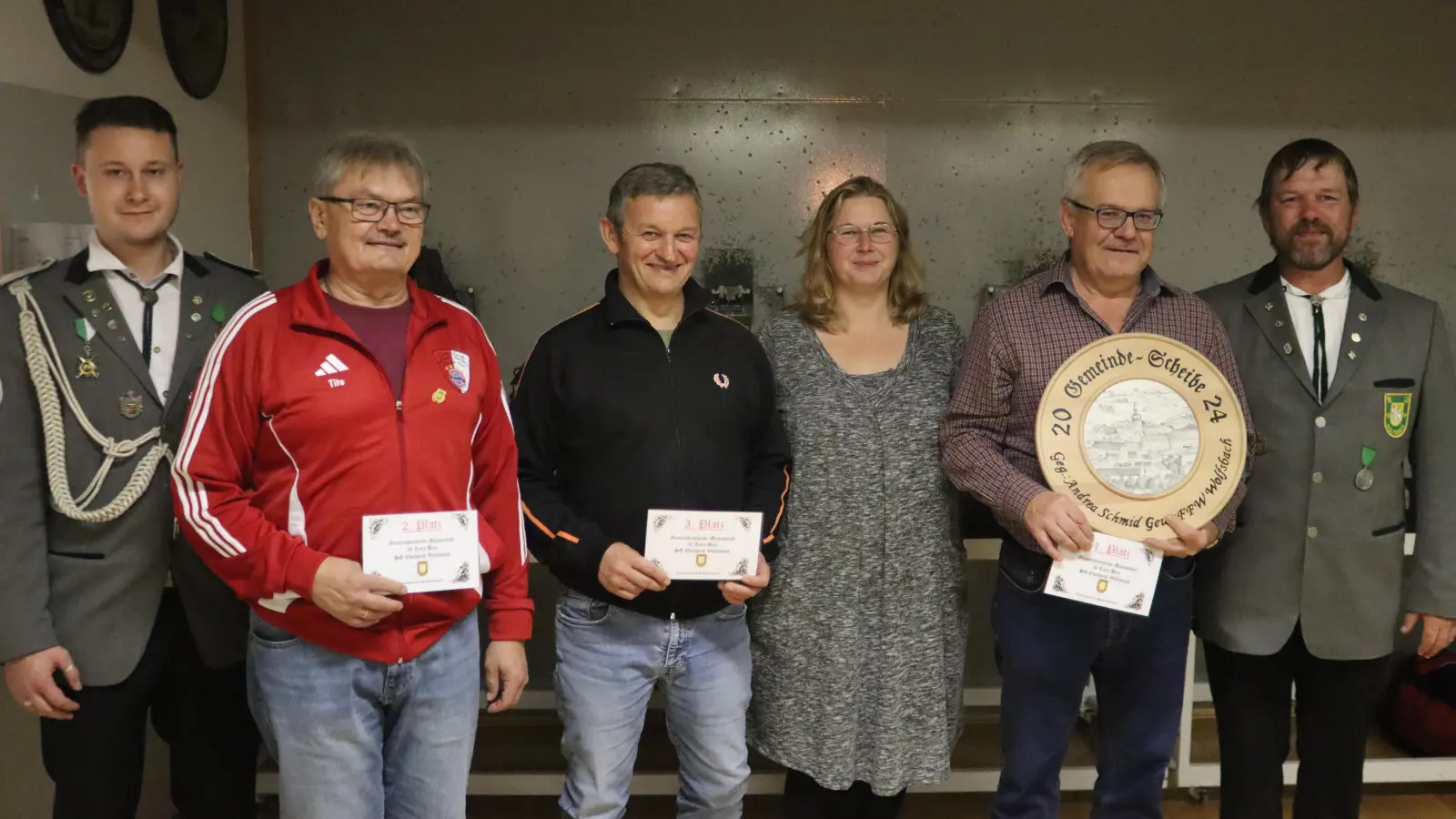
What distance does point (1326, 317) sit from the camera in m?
2.10

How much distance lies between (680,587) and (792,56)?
2.35 meters

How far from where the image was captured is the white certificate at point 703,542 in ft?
5.81

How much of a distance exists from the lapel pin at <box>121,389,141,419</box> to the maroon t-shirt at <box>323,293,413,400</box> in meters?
0.45

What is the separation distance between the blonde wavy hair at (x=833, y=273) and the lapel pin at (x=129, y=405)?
1.32m

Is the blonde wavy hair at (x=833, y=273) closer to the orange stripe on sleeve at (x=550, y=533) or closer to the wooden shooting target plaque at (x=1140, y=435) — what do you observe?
the wooden shooting target plaque at (x=1140, y=435)

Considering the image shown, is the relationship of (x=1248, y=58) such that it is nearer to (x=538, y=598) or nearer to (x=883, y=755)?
(x=883, y=755)

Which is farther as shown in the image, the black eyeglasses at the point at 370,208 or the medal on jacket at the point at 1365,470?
the medal on jacket at the point at 1365,470

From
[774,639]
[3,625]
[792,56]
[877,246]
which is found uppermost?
[792,56]

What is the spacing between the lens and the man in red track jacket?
1511 millimetres

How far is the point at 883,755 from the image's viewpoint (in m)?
2.04

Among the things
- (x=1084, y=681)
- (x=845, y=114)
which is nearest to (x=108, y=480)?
(x=1084, y=681)

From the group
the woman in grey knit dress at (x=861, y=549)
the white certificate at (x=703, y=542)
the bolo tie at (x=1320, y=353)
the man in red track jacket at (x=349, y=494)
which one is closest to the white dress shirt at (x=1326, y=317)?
the bolo tie at (x=1320, y=353)

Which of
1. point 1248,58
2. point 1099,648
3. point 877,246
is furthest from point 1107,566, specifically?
point 1248,58

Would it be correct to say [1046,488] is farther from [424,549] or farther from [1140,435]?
[424,549]
